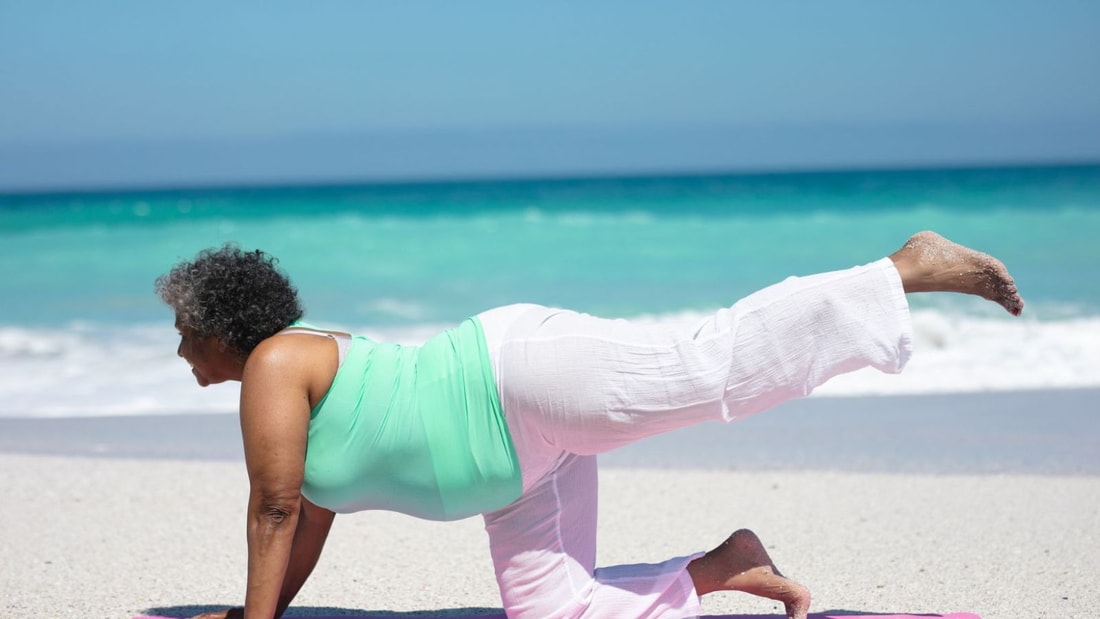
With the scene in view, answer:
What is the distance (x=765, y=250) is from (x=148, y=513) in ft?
45.7

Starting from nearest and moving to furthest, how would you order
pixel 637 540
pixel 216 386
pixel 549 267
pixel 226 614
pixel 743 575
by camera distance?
pixel 743 575 < pixel 226 614 < pixel 637 540 < pixel 216 386 < pixel 549 267

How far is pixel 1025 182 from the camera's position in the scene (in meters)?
32.6

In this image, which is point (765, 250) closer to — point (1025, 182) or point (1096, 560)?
point (1096, 560)

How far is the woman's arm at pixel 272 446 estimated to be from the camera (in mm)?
2283

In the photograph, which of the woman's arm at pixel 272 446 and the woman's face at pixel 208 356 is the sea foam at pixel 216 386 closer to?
the woman's face at pixel 208 356

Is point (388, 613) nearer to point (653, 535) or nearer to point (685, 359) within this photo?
point (653, 535)

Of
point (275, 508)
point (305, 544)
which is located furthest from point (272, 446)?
point (305, 544)

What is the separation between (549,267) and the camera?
1571 centimetres

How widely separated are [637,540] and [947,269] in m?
1.94

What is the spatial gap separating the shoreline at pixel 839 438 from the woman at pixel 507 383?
2635mm

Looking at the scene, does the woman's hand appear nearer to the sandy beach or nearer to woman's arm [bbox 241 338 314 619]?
the sandy beach

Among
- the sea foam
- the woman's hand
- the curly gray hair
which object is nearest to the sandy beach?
→ the woman's hand

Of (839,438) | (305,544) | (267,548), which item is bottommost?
(839,438)

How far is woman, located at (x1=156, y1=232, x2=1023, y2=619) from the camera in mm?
2264
